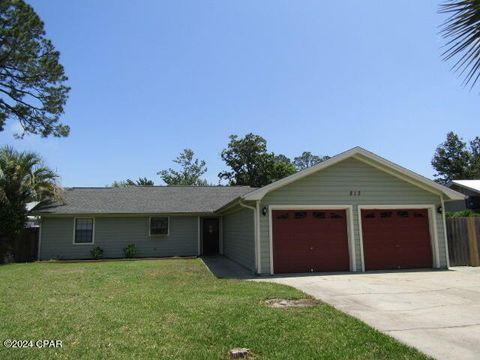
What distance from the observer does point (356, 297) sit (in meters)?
8.31

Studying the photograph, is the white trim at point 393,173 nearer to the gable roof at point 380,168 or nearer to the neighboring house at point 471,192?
the gable roof at point 380,168

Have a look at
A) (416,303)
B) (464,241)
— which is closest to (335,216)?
(464,241)

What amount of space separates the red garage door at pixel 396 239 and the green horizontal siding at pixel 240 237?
391 centimetres

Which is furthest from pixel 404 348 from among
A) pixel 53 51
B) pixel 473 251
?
pixel 53 51

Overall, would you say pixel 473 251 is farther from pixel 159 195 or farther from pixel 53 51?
pixel 53 51

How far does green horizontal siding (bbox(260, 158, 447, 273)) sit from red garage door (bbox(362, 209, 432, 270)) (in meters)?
0.39

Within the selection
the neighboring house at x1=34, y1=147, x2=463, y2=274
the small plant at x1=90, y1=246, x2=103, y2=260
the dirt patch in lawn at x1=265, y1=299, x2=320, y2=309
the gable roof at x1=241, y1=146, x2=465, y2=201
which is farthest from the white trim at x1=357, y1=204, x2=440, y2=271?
the small plant at x1=90, y1=246, x2=103, y2=260

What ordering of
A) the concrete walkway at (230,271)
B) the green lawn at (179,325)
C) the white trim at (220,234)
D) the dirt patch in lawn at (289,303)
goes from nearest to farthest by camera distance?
the green lawn at (179,325) → the dirt patch in lawn at (289,303) → the concrete walkway at (230,271) → the white trim at (220,234)

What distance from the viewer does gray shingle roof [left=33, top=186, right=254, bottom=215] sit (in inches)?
750

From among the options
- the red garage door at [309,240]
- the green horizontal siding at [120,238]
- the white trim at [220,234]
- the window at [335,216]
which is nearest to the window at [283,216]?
the red garage door at [309,240]

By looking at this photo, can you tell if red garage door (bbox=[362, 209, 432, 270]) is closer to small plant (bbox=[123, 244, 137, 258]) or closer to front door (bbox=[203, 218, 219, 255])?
front door (bbox=[203, 218, 219, 255])

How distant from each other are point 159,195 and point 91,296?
13.9m

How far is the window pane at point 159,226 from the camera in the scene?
19734 millimetres

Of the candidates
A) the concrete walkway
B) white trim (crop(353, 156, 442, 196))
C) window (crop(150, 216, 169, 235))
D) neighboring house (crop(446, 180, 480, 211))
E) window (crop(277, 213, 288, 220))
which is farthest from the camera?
neighboring house (crop(446, 180, 480, 211))
